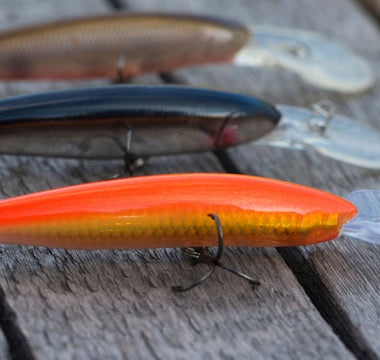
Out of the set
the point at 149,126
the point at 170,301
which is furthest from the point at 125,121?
the point at 170,301

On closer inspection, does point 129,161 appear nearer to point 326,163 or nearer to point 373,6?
point 326,163

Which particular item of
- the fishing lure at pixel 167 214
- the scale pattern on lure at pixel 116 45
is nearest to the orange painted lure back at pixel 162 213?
the fishing lure at pixel 167 214

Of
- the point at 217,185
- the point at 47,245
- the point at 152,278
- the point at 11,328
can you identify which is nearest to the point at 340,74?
the point at 217,185

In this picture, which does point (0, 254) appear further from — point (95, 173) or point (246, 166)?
point (246, 166)

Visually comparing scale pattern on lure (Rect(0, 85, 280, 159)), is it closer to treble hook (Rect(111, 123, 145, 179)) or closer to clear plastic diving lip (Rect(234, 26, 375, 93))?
treble hook (Rect(111, 123, 145, 179))

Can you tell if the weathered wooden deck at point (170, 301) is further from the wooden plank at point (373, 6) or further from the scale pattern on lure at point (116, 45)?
the wooden plank at point (373, 6)

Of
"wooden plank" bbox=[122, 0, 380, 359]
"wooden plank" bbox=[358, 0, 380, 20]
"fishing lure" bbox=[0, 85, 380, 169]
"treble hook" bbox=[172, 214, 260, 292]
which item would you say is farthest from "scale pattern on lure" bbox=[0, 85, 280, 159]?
"wooden plank" bbox=[358, 0, 380, 20]
